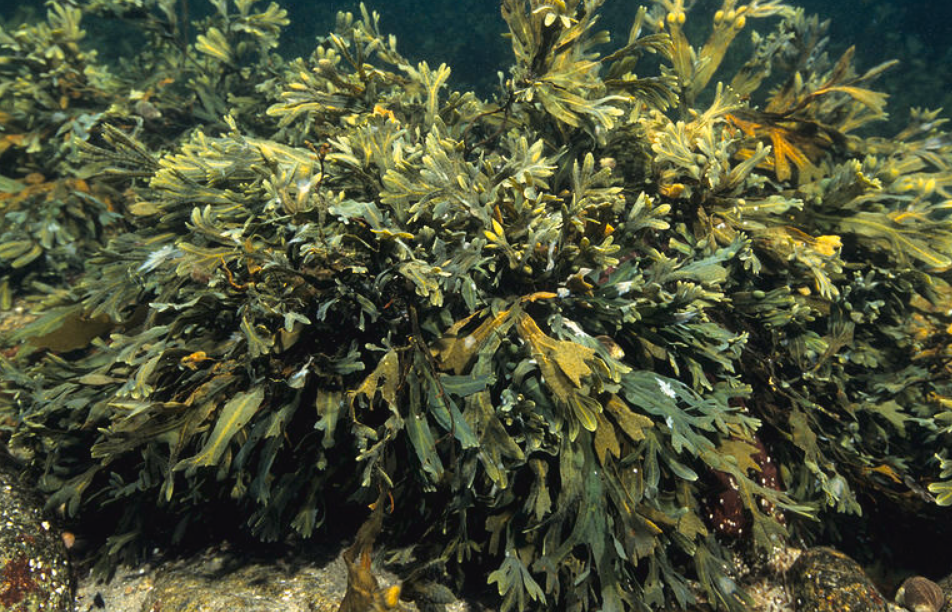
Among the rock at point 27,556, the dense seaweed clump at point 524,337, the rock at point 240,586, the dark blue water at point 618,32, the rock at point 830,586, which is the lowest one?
the rock at point 27,556

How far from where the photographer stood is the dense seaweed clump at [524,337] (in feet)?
6.84

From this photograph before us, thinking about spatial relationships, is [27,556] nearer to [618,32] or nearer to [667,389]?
[667,389]

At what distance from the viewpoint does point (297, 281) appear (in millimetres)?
2166

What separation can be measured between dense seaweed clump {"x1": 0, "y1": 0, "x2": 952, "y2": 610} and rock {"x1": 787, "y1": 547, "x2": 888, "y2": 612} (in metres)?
0.19

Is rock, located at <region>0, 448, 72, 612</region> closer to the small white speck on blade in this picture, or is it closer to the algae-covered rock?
the algae-covered rock

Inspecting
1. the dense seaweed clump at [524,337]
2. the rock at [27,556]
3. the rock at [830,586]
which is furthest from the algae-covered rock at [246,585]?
the rock at [830,586]

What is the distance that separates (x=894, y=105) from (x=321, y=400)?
7589 millimetres

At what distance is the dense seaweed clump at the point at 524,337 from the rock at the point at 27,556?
0.47 ft

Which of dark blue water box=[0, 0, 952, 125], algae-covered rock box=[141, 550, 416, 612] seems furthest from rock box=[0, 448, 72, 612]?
dark blue water box=[0, 0, 952, 125]

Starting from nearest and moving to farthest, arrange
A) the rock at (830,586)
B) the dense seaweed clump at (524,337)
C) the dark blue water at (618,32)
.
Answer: the dense seaweed clump at (524,337), the rock at (830,586), the dark blue water at (618,32)

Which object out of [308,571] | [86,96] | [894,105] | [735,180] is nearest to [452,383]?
[308,571]

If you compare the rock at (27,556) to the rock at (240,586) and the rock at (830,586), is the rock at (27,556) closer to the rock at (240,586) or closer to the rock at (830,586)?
the rock at (240,586)

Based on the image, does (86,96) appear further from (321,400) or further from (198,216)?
(321,400)

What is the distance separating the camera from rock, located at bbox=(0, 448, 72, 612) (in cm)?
216
